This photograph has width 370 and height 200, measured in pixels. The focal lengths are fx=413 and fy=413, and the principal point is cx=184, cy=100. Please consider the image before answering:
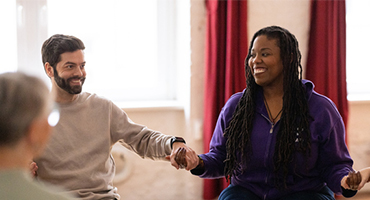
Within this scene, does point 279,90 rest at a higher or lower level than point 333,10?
lower

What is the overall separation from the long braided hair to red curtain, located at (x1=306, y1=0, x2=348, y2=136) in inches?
48.8

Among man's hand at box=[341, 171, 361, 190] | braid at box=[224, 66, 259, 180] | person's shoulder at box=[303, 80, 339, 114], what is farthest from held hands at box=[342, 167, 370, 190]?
braid at box=[224, 66, 259, 180]

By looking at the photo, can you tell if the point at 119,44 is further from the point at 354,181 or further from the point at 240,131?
the point at 354,181

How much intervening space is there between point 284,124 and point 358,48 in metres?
2.20

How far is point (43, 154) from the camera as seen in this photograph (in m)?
1.87

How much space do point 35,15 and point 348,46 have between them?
2.62 m

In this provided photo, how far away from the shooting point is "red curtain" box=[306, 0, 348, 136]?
312 cm

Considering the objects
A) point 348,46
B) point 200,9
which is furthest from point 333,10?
point 200,9

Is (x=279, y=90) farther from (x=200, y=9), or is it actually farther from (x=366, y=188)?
(x=366, y=188)

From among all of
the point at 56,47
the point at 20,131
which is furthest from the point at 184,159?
the point at 20,131

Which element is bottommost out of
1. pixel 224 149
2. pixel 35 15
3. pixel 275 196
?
pixel 275 196

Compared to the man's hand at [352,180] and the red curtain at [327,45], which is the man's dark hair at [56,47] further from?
the red curtain at [327,45]

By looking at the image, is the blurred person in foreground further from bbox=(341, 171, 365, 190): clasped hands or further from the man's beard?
bbox=(341, 171, 365, 190): clasped hands

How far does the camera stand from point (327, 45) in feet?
10.3
